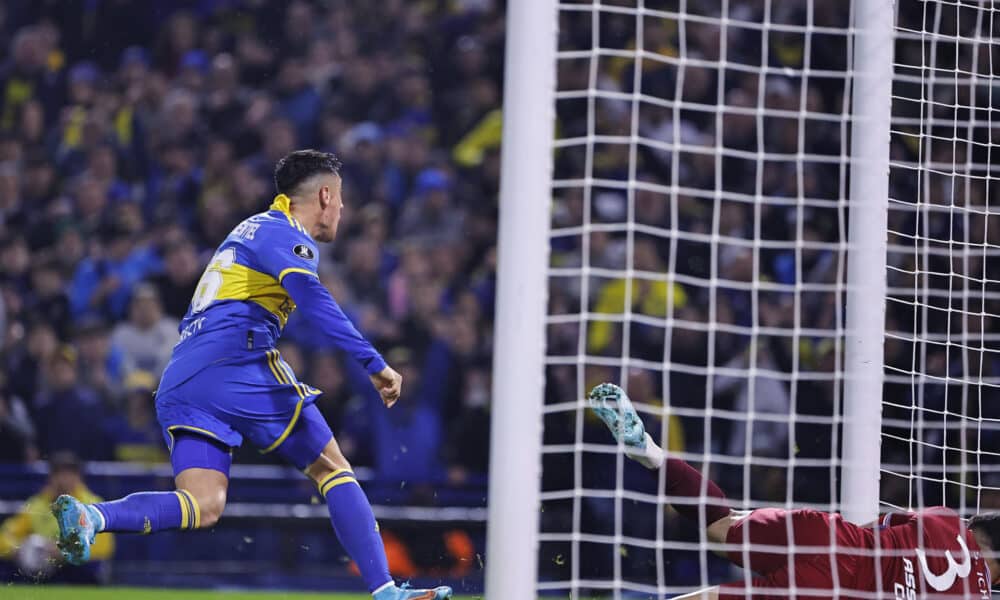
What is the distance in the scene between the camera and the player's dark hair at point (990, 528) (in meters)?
4.32

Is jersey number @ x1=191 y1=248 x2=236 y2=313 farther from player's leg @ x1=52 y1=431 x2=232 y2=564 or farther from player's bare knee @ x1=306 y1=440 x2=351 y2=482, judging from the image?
player's bare knee @ x1=306 y1=440 x2=351 y2=482

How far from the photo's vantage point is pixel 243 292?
4379mm

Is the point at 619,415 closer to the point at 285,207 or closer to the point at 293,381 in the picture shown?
the point at 293,381

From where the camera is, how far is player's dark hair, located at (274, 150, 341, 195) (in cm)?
452

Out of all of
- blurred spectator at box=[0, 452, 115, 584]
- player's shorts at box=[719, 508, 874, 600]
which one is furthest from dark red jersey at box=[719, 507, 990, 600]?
blurred spectator at box=[0, 452, 115, 584]

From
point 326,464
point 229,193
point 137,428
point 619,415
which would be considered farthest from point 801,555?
point 229,193

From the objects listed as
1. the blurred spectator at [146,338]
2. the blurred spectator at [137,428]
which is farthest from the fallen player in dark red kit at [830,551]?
the blurred spectator at [146,338]

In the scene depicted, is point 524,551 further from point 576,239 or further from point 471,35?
point 471,35

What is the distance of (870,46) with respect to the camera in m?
4.46

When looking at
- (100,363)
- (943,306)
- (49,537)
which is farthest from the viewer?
(100,363)

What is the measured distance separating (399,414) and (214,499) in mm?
3574

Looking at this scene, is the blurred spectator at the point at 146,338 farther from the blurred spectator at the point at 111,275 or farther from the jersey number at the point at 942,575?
the jersey number at the point at 942,575

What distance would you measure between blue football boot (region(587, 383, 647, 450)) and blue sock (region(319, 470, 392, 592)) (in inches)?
33.5

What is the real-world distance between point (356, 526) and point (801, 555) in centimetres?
145
